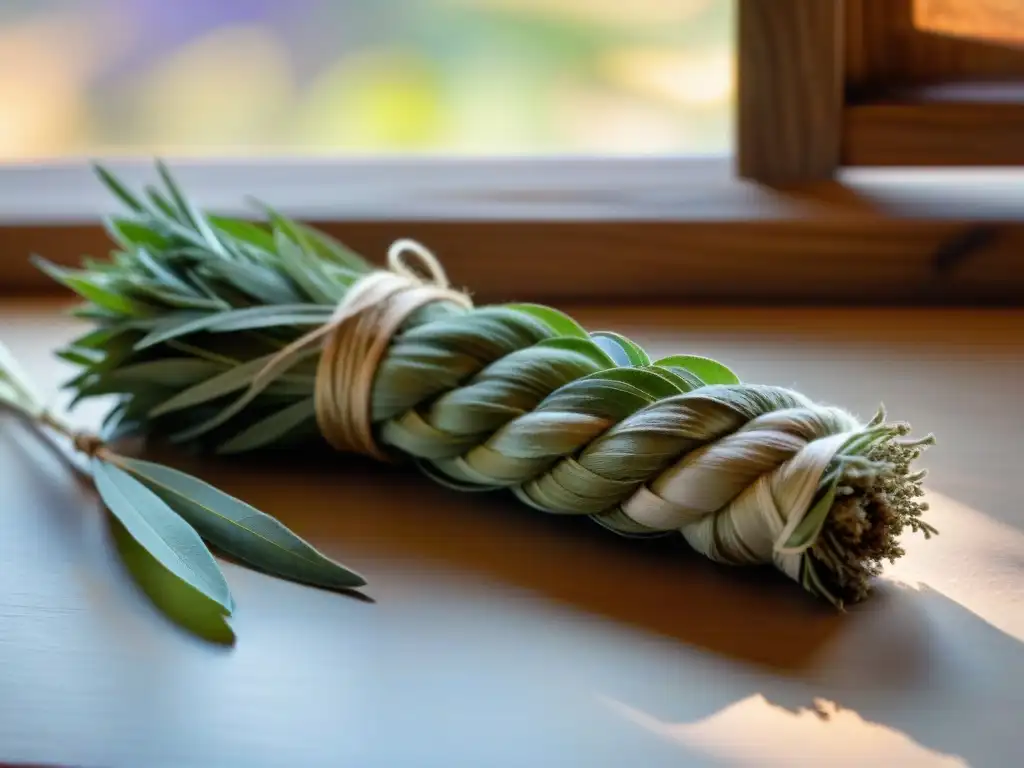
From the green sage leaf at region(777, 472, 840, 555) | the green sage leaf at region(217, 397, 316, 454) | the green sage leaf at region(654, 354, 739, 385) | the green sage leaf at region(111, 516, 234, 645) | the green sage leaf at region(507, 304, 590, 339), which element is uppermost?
the green sage leaf at region(507, 304, 590, 339)

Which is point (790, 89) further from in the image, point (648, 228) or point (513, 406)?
point (513, 406)

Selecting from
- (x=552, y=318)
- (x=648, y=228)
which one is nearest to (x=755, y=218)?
(x=648, y=228)

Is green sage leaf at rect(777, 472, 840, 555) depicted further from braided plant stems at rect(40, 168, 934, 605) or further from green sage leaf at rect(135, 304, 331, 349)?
green sage leaf at rect(135, 304, 331, 349)

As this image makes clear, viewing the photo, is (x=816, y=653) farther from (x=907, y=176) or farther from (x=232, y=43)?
(x=232, y=43)

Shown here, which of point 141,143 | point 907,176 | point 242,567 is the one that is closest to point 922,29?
point 907,176

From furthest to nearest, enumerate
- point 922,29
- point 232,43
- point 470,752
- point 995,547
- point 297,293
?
point 232,43, point 922,29, point 297,293, point 995,547, point 470,752

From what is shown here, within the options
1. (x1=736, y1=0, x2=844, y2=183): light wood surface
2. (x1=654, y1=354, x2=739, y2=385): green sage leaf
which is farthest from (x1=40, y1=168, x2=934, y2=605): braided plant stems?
(x1=736, y1=0, x2=844, y2=183): light wood surface

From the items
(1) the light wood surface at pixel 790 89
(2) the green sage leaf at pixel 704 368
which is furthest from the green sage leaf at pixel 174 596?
(1) the light wood surface at pixel 790 89

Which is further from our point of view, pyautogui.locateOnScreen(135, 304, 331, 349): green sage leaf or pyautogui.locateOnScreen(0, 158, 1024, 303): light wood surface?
pyautogui.locateOnScreen(0, 158, 1024, 303): light wood surface
